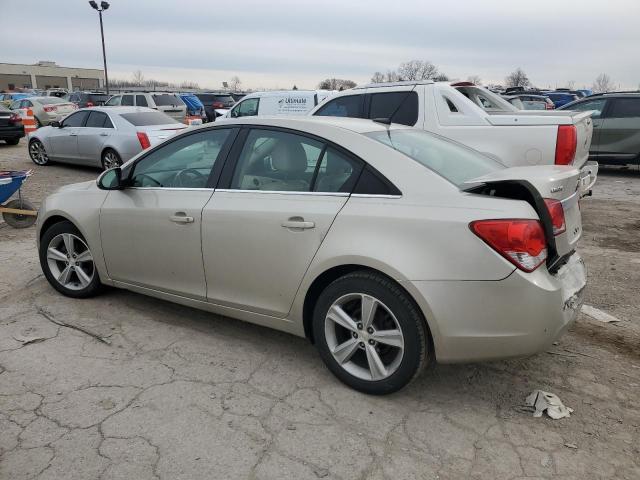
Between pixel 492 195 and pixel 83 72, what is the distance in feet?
361

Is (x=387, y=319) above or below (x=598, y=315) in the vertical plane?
above

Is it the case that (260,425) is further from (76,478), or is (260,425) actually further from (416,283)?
(416,283)

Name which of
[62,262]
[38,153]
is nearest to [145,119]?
[38,153]

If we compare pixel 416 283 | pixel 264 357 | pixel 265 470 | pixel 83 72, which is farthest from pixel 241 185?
pixel 83 72

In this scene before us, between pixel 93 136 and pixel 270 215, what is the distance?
988 centimetres

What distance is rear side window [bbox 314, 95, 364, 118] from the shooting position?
7.75m

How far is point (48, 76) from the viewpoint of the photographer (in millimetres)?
93188

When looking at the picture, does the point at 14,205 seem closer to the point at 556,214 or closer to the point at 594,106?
the point at 556,214

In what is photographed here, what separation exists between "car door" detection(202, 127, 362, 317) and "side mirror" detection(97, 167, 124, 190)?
100 cm

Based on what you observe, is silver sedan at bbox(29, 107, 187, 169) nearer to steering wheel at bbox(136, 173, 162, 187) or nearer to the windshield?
steering wheel at bbox(136, 173, 162, 187)

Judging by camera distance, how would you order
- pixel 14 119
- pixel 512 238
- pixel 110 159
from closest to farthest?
pixel 512 238, pixel 110 159, pixel 14 119

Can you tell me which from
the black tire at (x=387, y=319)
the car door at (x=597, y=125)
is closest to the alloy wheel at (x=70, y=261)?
the black tire at (x=387, y=319)

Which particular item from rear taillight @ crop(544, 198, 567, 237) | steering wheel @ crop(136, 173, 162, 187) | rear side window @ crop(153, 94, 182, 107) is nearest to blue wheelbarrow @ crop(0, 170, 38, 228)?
steering wheel @ crop(136, 173, 162, 187)

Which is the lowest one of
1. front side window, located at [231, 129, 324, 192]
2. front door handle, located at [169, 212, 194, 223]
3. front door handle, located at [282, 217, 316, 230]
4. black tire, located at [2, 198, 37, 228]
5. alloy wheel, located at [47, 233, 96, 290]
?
black tire, located at [2, 198, 37, 228]
